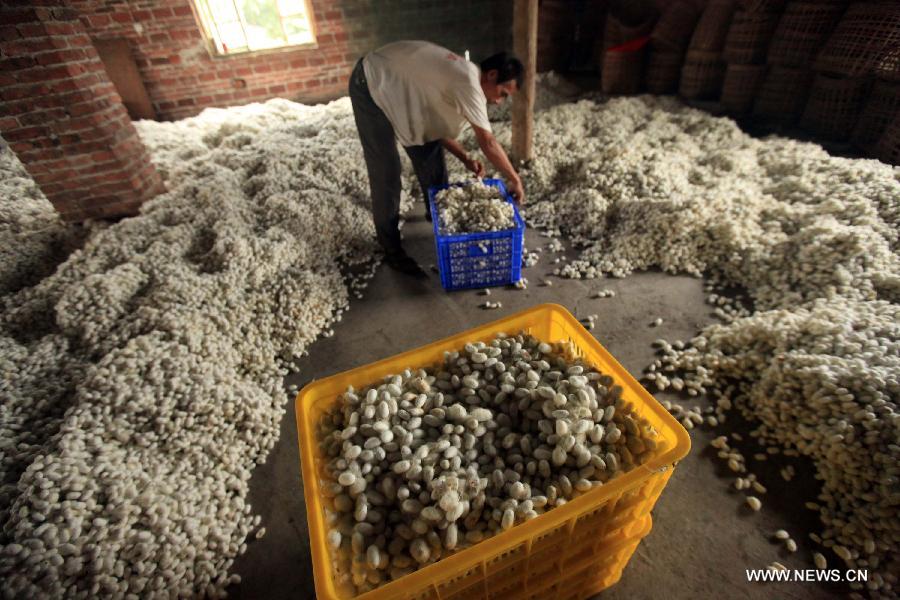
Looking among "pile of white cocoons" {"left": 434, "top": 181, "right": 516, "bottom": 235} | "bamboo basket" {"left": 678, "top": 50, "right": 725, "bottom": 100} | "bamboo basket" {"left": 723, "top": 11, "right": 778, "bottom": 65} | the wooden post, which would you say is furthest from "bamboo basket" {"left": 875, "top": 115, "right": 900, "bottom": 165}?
"pile of white cocoons" {"left": 434, "top": 181, "right": 516, "bottom": 235}

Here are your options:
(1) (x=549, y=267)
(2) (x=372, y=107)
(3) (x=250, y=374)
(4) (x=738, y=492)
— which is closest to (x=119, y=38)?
(2) (x=372, y=107)

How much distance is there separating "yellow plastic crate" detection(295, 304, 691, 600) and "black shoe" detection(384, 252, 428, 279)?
1.67 metres

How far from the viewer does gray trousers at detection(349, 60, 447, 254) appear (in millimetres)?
2938

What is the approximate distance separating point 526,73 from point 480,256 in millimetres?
2024

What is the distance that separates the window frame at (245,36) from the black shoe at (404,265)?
4.82m

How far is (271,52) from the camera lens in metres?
6.33

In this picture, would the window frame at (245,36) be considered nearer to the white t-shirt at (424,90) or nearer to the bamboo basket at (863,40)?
the white t-shirt at (424,90)

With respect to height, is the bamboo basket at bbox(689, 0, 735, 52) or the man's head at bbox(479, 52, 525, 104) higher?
the man's head at bbox(479, 52, 525, 104)

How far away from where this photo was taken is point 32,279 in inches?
125

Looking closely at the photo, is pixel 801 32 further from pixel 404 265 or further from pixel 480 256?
pixel 404 265

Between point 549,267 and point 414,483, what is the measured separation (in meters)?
2.34

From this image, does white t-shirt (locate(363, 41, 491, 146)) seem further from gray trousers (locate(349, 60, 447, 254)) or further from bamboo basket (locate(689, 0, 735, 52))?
bamboo basket (locate(689, 0, 735, 52))

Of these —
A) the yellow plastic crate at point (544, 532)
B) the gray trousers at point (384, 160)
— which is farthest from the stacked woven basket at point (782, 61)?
the yellow plastic crate at point (544, 532)

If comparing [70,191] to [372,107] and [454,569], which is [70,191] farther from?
[454,569]
